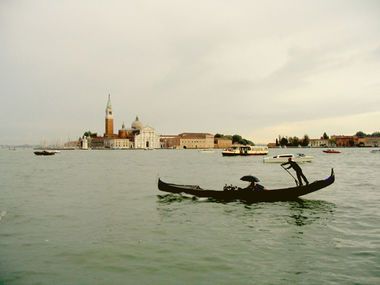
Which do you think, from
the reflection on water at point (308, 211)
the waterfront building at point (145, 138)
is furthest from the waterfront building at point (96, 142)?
the reflection on water at point (308, 211)

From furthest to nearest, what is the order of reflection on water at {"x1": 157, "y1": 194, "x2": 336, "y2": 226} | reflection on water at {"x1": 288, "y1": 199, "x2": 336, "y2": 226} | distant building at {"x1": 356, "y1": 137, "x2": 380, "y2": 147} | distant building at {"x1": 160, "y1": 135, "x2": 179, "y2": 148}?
distant building at {"x1": 356, "y1": 137, "x2": 380, "y2": 147} < distant building at {"x1": 160, "y1": 135, "x2": 179, "y2": 148} < reflection on water at {"x1": 157, "y1": 194, "x2": 336, "y2": 226} < reflection on water at {"x1": 288, "y1": 199, "x2": 336, "y2": 226}

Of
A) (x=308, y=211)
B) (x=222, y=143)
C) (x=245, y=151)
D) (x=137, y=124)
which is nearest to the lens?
(x=308, y=211)

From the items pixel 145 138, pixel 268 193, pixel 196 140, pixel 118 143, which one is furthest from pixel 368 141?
pixel 268 193

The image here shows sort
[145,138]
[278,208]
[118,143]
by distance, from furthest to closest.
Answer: [145,138]
[118,143]
[278,208]

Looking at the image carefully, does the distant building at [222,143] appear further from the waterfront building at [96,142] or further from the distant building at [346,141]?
the distant building at [346,141]

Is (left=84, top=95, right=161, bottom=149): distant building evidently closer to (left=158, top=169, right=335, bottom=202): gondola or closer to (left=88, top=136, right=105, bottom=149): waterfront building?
(left=88, top=136, right=105, bottom=149): waterfront building

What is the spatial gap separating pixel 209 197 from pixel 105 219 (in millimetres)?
5283

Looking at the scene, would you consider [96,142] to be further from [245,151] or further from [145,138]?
[245,151]

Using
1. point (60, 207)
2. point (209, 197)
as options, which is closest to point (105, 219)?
point (60, 207)

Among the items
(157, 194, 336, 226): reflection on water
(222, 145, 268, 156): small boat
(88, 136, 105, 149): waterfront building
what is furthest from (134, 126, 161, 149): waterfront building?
(157, 194, 336, 226): reflection on water

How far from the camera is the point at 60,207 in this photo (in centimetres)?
1686

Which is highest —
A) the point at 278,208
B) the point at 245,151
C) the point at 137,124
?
the point at 137,124

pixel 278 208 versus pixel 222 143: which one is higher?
pixel 222 143

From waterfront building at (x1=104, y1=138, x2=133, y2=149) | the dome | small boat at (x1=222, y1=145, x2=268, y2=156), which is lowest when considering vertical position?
small boat at (x1=222, y1=145, x2=268, y2=156)
